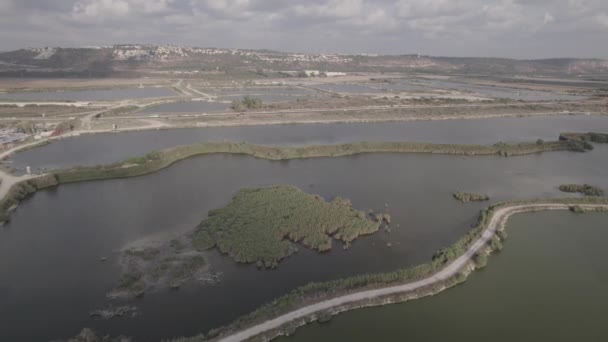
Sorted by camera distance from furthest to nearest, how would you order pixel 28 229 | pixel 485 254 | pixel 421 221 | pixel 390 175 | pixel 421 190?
pixel 390 175 → pixel 421 190 → pixel 421 221 → pixel 28 229 → pixel 485 254

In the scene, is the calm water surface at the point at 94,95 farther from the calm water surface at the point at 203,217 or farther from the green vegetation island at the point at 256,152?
the calm water surface at the point at 203,217

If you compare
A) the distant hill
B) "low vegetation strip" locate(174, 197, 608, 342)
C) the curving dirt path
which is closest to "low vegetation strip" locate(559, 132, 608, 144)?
the curving dirt path

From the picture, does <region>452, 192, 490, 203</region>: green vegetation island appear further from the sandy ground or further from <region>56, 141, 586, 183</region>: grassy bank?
the sandy ground

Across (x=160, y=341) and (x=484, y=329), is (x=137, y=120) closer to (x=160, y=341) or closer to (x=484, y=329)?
(x=160, y=341)

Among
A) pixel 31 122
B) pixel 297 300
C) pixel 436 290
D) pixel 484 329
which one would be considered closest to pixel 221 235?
pixel 297 300

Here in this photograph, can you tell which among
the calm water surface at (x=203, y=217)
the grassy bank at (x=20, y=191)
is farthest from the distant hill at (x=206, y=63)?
the calm water surface at (x=203, y=217)

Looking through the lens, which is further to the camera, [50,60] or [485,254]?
[50,60]
